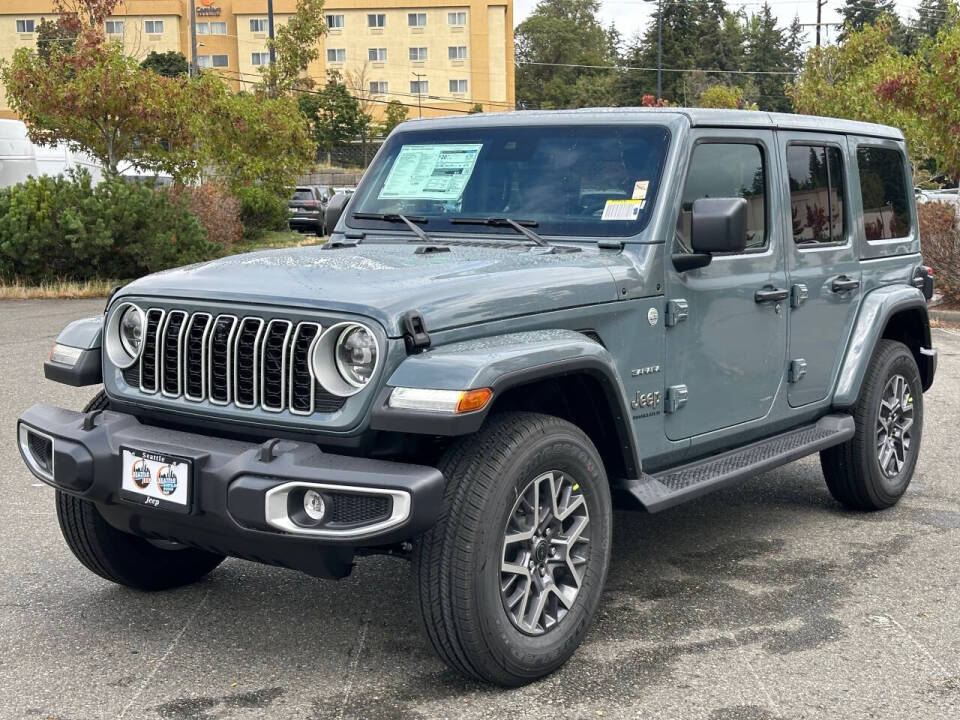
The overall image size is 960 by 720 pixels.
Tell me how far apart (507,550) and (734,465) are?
57.8 inches

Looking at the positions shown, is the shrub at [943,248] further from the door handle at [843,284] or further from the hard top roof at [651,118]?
the hard top roof at [651,118]

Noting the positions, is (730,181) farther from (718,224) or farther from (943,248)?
(943,248)

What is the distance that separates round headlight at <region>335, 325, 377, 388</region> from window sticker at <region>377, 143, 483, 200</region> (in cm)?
162

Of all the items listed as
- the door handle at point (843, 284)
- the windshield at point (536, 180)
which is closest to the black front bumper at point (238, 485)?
the windshield at point (536, 180)

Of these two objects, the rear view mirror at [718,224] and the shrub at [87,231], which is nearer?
the rear view mirror at [718,224]

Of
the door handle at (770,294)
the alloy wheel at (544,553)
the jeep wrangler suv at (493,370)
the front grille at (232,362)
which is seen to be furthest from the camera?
the door handle at (770,294)

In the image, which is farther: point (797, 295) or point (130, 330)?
point (797, 295)

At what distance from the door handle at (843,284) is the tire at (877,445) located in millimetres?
422

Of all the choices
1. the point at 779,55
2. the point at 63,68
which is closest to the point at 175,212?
the point at 63,68

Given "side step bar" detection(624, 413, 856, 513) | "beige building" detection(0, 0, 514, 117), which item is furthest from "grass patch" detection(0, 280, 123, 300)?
"beige building" detection(0, 0, 514, 117)

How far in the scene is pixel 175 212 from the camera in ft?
68.3

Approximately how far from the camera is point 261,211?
115 ft

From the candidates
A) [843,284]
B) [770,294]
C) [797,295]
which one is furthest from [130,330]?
[843,284]

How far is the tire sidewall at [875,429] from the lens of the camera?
616cm
